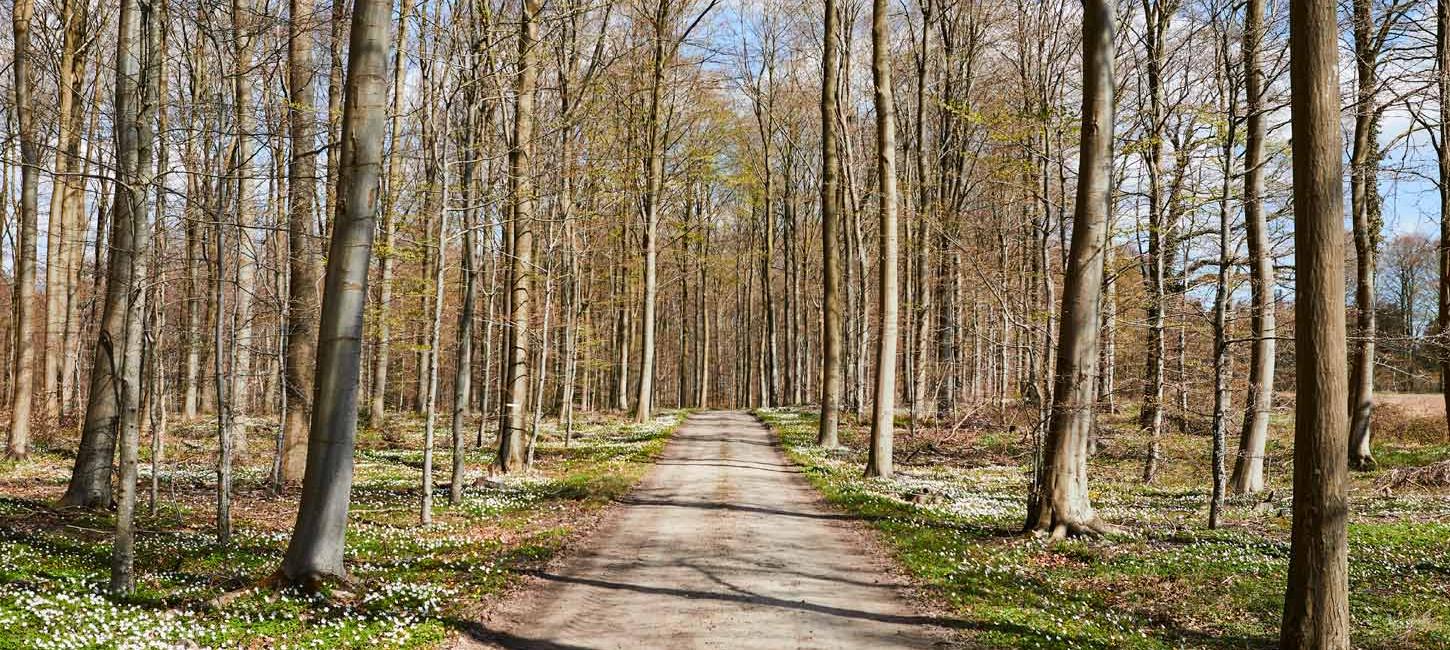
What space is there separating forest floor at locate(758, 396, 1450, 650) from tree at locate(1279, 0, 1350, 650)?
3.88ft

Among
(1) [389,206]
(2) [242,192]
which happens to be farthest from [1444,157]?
(1) [389,206]

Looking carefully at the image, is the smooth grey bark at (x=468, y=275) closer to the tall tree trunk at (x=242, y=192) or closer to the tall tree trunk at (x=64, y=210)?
the tall tree trunk at (x=242, y=192)

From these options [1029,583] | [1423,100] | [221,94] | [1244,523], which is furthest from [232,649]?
[1423,100]

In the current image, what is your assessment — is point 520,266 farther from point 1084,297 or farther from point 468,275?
point 1084,297

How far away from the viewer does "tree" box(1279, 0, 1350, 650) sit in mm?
6043

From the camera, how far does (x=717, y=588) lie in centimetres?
912

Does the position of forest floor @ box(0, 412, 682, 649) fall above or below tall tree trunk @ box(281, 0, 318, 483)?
below

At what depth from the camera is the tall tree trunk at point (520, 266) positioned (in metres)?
17.0

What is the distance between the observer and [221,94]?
10062mm

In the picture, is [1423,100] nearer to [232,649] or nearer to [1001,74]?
[1001,74]

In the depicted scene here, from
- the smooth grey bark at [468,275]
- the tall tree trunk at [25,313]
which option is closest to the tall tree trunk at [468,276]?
the smooth grey bark at [468,275]

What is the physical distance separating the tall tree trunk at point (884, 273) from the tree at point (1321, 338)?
11.4 m

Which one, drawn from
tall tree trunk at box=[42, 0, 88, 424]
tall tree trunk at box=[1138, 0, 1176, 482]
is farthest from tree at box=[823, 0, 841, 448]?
tall tree trunk at box=[42, 0, 88, 424]

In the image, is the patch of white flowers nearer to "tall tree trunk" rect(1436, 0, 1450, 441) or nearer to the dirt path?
the dirt path
